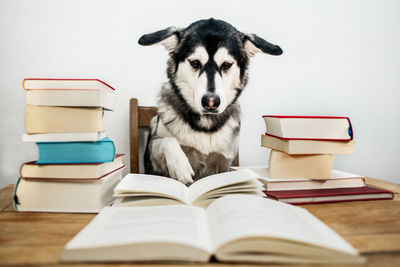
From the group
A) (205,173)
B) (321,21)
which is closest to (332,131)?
(205,173)

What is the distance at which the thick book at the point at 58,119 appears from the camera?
0.66 metres

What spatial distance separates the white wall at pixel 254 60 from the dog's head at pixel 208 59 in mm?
262

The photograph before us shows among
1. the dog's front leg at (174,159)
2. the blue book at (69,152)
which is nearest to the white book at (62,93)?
the blue book at (69,152)

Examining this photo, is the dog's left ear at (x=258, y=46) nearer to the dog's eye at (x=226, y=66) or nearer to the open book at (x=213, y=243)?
the dog's eye at (x=226, y=66)

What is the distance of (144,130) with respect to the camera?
1261 millimetres

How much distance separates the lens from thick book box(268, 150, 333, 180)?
81 cm

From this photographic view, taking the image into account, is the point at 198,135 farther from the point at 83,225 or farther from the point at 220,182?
the point at 83,225

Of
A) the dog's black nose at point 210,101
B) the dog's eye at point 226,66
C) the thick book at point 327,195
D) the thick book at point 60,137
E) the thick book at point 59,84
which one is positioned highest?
the dog's eye at point 226,66

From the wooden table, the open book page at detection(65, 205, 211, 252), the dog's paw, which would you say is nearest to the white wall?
the dog's paw

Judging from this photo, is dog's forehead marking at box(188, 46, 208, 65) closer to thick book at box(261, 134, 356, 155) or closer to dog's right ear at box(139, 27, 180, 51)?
dog's right ear at box(139, 27, 180, 51)

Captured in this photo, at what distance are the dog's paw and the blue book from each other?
11.0 inches

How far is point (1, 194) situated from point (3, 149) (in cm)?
45

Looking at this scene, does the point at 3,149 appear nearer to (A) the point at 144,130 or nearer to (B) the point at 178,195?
(A) the point at 144,130

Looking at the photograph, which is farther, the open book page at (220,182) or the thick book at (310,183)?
the thick book at (310,183)
